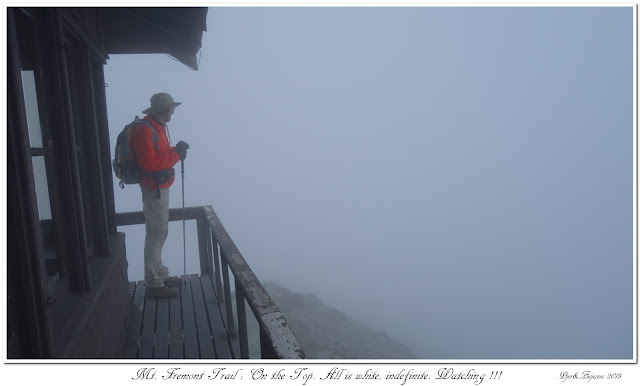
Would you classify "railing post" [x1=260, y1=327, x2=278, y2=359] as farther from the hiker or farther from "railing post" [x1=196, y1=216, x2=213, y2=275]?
"railing post" [x1=196, y1=216, x2=213, y2=275]

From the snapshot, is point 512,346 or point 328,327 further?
point 512,346

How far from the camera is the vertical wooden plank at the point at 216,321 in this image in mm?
4379

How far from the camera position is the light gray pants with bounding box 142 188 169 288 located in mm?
5066

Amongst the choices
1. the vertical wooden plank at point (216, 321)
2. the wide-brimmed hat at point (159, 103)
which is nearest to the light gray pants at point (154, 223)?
the vertical wooden plank at point (216, 321)

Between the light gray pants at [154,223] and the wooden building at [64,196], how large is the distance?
388 mm

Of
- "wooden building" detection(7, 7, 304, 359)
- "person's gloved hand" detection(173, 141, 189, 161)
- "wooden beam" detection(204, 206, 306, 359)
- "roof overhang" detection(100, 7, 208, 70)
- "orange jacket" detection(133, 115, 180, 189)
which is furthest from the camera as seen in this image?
"roof overhang" detection(100, 7, 208, 70)

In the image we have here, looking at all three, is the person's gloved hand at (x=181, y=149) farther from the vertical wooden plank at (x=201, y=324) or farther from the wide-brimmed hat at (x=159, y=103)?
the vertical wooden plank at (x=201, y=324)

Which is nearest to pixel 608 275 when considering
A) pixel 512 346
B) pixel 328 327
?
pixel 512 346

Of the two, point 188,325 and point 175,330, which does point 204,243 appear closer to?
point 188,325

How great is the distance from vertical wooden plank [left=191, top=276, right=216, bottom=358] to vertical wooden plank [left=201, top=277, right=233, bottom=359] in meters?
0.04

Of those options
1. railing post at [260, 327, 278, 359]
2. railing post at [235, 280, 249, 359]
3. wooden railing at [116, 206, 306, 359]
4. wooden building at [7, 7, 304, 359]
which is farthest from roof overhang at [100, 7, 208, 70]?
railing post at [260, 327, 278, 359]

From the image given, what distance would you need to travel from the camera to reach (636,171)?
3.19m
